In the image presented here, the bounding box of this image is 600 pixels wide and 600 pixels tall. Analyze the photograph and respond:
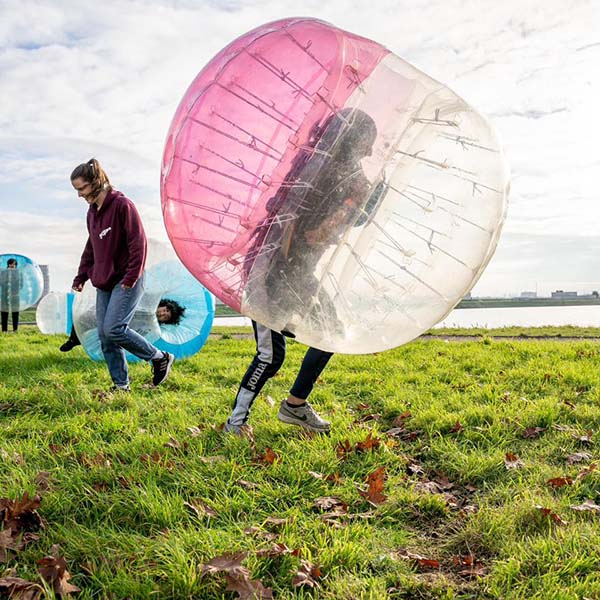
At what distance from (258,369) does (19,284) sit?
13098mm

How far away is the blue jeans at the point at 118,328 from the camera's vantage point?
5730mm

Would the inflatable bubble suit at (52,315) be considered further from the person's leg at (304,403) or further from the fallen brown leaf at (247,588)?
the fallen brown leaf at (247,588)

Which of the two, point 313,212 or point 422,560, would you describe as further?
point 313,212

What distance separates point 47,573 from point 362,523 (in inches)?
58.5

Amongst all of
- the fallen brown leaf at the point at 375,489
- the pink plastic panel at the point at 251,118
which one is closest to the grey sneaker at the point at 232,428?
the fallen brown leaf at the point at 375,489

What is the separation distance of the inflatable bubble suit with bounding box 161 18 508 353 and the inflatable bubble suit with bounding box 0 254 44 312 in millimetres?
13682

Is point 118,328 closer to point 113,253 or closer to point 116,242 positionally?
point 113,253

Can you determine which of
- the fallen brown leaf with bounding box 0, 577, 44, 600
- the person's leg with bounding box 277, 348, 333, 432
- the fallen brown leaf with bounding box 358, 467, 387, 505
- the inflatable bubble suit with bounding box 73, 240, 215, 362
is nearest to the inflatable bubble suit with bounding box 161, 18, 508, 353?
the fallen brown leaf with bounding box 358, 467, 387, 505

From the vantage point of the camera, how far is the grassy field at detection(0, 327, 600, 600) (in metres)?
2.47

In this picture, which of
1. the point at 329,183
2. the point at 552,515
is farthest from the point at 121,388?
the point at 552,515

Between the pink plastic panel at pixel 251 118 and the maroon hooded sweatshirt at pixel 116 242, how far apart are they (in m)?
2.74

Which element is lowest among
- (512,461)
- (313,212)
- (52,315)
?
(52,315)

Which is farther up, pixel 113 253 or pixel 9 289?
pixel 113 253

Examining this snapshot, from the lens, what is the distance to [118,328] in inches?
226
